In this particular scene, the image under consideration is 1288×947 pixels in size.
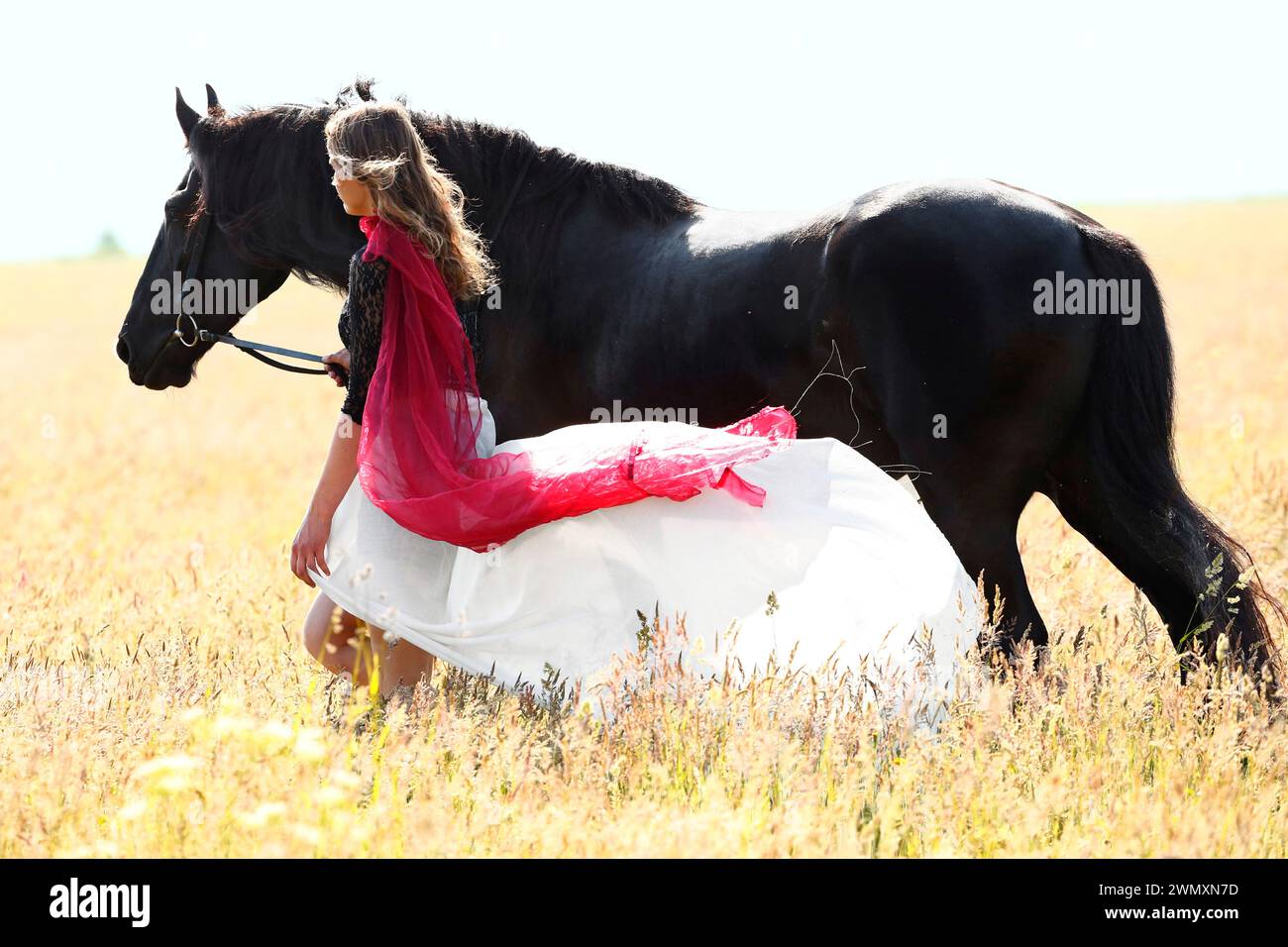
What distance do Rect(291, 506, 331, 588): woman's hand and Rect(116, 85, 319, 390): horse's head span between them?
5.96ft

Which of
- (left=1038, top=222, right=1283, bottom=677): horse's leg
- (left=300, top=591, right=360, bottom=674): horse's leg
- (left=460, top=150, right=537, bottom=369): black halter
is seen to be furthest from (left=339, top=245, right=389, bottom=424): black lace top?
(left=1038, top=222, right=1283, bottom=677): horse's leg

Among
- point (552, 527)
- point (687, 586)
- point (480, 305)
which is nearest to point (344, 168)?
point (552, 527)

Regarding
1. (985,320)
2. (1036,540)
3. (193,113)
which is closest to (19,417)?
(193,113)

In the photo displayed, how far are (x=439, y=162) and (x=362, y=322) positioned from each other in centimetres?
159

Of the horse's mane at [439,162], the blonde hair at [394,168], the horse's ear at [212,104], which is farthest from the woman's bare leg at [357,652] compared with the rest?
the horse's ear at [212,104]

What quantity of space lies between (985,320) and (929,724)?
1230 mm

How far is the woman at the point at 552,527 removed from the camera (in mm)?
3295

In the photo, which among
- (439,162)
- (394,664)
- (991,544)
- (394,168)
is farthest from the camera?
(439,162)

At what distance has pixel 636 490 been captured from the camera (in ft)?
10.8

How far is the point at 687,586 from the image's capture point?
335 cm

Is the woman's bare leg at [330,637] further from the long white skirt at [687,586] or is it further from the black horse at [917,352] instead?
the black horse at [917,352]

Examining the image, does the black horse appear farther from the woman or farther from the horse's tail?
the woman

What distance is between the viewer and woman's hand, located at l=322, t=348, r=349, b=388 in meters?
3.58

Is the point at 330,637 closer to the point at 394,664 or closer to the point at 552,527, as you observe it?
Result: the point at 394,664
